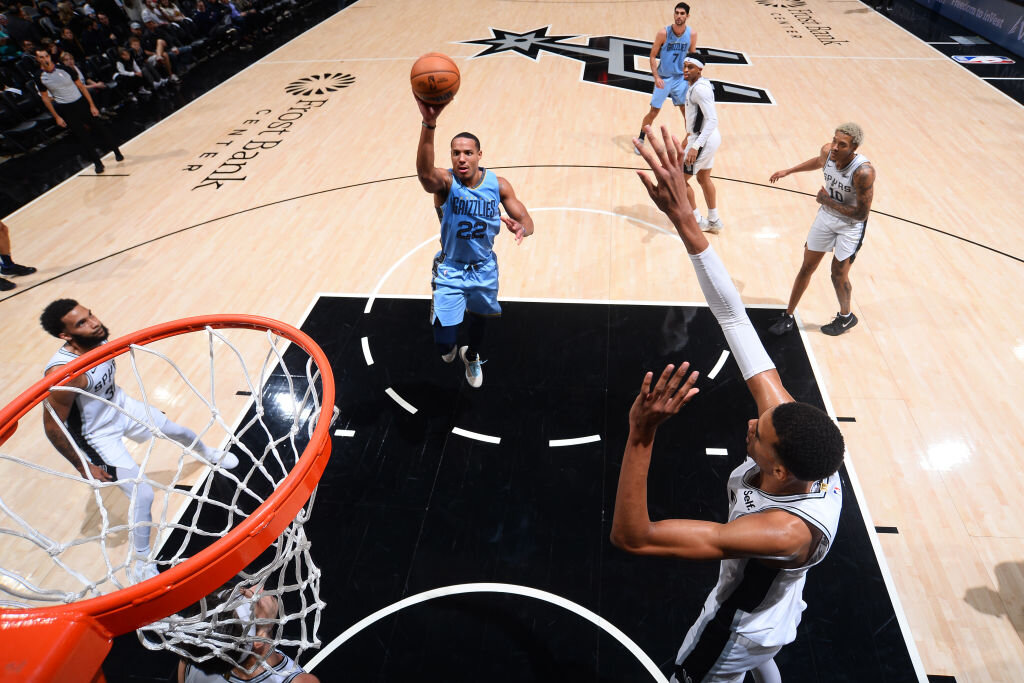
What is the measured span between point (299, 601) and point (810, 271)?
436cm

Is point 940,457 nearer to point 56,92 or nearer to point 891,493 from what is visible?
point 891,493

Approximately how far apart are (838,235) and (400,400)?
356 centimetres

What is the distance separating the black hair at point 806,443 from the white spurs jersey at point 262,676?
197cm

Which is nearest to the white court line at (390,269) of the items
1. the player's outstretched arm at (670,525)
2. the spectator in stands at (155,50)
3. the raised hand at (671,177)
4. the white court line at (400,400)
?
the white court line at (400,400)

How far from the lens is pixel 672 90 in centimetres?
787

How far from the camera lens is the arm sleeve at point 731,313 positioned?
2119 mm

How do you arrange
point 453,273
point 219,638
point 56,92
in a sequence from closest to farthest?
point 219,638, point 453,273, point 56,92

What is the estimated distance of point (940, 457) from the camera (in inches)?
161

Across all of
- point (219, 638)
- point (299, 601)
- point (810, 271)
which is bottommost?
point (299, 601)

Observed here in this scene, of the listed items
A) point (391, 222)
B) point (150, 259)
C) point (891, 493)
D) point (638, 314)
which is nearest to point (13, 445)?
point (150, 259)

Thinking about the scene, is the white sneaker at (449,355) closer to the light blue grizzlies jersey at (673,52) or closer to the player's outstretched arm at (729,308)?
the player's outstretched arm at (729,308)

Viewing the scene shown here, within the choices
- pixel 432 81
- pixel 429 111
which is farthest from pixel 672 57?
pixel 429 111

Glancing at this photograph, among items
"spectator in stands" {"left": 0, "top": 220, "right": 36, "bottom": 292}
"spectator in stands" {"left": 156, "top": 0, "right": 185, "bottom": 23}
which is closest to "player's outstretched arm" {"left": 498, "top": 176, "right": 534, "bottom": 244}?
"spectator in stands" {"left": 0, "top": 220, "right": 36, "bottom": 292}

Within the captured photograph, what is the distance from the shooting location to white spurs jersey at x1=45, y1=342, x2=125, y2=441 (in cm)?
333
